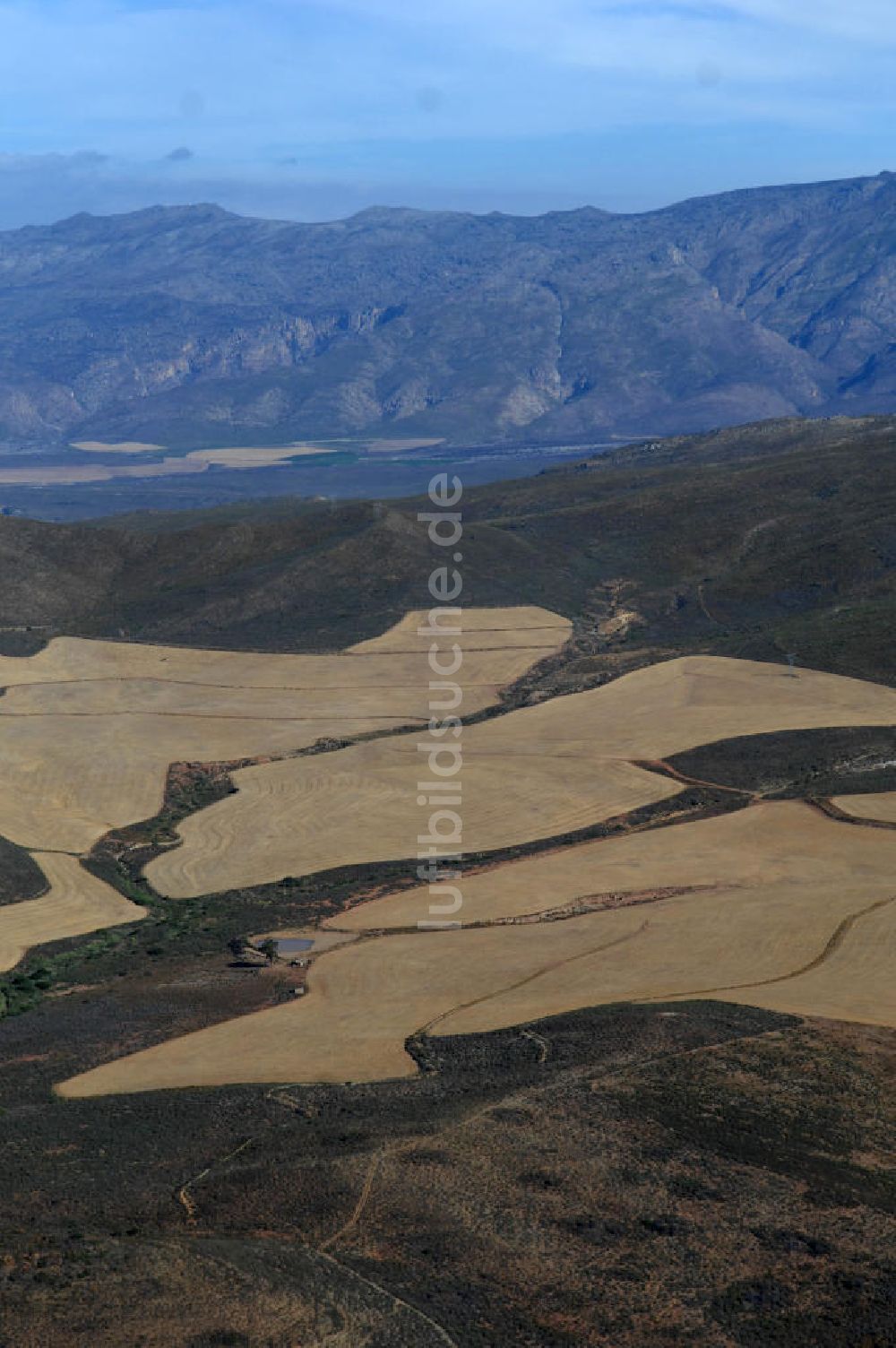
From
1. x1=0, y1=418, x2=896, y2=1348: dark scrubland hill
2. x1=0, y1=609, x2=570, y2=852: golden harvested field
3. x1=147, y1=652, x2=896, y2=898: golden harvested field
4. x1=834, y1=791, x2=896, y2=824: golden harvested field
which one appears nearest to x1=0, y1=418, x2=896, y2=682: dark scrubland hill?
x1=0, y1=609, x2=570, y2=852: golden harvested field

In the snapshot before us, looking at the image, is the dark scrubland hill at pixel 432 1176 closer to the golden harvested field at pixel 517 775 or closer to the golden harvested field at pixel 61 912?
the golden harvested field at pixel 61 912

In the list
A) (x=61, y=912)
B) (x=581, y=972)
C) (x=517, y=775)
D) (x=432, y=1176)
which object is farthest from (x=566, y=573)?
(x=432, y=1176)

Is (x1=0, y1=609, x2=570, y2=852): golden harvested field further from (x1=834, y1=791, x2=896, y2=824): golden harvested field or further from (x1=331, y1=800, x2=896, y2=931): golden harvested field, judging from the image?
(x1=834, y1=791, x2=896, y2=824): golden harvested field

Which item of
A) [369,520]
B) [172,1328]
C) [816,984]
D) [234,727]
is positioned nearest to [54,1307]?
[172,1328]

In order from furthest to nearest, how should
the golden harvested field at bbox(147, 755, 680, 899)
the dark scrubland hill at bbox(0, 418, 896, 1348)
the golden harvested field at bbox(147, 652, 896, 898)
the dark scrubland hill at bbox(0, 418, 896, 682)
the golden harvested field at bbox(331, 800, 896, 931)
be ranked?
the dark scrubland hill at bbox(0, 418, 896, 682) → the golden harvested field at bbox(147, 652, 896, 898) → the golden harvested field at bbox(147, 755, 680, 899) → the golden harvested field at bbox(331, 800, 896, 931) → the dark scrubland hill at bbox(0, 418, 896, 1348)

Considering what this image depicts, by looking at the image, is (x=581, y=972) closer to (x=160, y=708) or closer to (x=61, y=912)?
(x=61, y=912)
